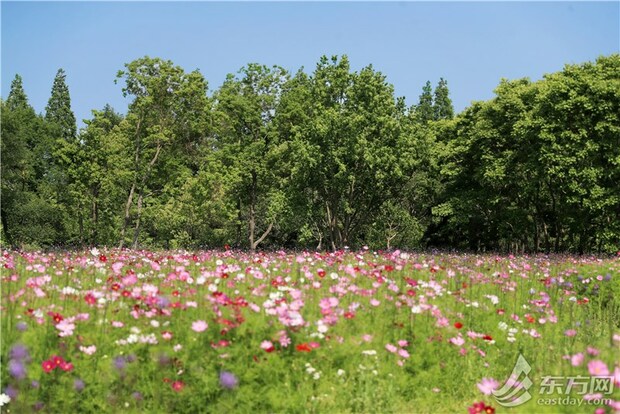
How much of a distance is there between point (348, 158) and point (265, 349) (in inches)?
897

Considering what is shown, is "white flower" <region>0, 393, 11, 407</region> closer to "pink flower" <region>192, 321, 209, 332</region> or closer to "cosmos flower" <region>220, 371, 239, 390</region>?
"pink flower" <region>192, 321, 209, 332</region>

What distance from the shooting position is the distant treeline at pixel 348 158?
88.1ft

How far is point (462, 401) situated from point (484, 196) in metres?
29.3

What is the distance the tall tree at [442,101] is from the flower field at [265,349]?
66.8m

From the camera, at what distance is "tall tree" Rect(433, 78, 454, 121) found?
71.1 m

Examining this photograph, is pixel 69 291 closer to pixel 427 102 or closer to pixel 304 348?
pixel 304 348

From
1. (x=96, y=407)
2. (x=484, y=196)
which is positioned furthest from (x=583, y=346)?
(x=484, y=196)

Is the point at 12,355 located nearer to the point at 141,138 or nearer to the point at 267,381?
the point at 267,381

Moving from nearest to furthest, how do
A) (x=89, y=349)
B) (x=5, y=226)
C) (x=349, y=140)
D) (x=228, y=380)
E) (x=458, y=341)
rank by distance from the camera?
1. (x=228, y=380)
2. (x=89, y=349)
3. (x=458, y=341)
4. (x=349, y=140)
5. (x=5, y=226)

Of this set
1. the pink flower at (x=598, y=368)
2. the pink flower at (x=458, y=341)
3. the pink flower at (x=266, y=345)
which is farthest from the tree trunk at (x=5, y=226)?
the pink flower at (x=598, y=368)

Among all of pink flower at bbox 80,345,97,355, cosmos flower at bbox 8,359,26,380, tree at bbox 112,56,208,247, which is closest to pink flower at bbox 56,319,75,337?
pink flower at bbox 80,345,97,355

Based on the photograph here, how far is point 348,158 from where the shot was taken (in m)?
27.7

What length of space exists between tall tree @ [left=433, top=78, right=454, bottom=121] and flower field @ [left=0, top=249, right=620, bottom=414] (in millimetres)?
66824

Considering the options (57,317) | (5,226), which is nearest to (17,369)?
(57,317)
